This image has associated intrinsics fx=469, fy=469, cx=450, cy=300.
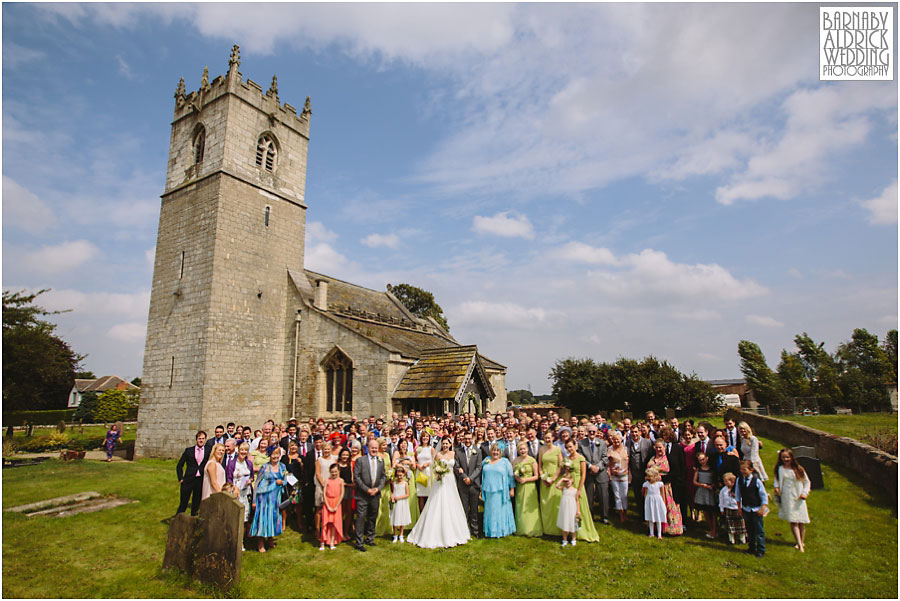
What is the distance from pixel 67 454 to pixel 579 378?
28.9m

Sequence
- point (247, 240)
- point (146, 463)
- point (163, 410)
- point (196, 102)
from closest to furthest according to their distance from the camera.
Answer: point (146, 463) < point (163, 410) < point (247, 240) < point (196, 102)

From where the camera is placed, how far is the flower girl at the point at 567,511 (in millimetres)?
8141

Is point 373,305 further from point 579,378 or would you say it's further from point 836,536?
point 836,536

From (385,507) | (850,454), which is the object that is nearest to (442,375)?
(385,507)

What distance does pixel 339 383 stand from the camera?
2012cm

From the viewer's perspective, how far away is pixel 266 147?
2283 cm

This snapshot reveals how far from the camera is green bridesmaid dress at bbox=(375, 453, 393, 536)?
30.1 ft

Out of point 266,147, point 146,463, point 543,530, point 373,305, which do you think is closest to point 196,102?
point 266,147

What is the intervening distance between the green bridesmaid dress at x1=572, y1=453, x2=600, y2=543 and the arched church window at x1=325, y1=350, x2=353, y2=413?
1272 centimetres

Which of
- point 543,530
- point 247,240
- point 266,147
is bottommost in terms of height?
point 543,530

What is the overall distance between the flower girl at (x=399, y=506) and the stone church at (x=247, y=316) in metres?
8.42

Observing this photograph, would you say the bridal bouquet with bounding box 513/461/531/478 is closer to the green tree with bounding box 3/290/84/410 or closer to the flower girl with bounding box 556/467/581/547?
the flower girl with bounding box 556/467/581/547

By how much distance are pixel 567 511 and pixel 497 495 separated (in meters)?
1.29

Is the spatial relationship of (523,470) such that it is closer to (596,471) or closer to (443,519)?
(596,471)
